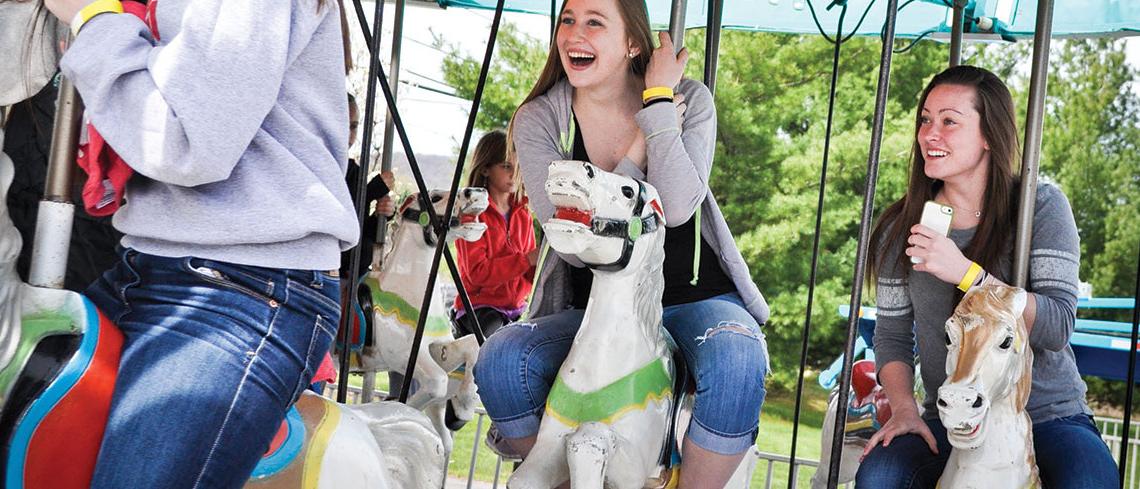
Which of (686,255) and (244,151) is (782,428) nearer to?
(686,255)

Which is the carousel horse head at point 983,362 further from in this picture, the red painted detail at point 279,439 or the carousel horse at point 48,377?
the carousel horse at point 48,377

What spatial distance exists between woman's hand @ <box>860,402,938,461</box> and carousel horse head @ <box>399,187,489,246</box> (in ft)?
7.20

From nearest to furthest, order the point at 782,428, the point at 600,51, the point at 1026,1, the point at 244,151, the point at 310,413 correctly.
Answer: the point at 244,151 → the point at 310,413 → the point at 600,51 → the point at 1026,1 → the point at 782,428

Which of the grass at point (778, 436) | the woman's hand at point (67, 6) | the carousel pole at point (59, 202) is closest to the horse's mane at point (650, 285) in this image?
the carousel pole at point (59, 202)

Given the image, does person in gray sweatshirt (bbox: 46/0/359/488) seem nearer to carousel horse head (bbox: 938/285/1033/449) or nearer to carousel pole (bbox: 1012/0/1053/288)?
carousel horse head (bbox: 938/285/1033/449)

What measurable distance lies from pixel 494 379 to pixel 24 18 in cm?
130

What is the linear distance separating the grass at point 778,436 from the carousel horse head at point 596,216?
7.04m

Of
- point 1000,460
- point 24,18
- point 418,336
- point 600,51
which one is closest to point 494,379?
point 418,336

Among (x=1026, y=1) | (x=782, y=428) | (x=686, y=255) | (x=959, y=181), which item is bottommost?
(x=782, y=428)

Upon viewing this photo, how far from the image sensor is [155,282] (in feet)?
4.70

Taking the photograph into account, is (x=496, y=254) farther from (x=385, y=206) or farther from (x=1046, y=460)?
(x=1046, y=460)

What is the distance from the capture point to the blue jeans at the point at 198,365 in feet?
4.55

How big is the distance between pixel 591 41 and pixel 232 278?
1.43 metres

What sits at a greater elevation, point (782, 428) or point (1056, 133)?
point (1056, 133)
